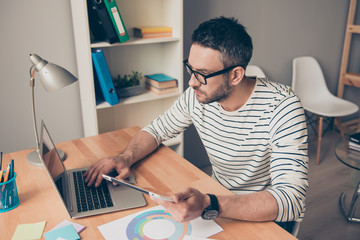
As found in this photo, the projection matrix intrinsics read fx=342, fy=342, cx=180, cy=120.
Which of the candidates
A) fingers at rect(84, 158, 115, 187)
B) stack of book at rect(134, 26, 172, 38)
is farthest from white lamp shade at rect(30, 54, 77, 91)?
stack of book at rect(134, 26, 172, 38)

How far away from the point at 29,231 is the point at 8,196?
177 mm

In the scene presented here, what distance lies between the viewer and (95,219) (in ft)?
3.82

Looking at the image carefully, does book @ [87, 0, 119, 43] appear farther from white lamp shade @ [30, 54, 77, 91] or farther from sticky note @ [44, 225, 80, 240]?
sticky note @ [44, 225, 80, 240]

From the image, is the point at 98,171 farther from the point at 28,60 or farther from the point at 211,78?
the point at 28,60

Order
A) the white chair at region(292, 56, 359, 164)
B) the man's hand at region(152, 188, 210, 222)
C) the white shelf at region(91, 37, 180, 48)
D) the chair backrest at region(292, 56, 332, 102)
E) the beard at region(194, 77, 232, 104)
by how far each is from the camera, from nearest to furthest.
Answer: the man's hand at region(152, 188, 210, 222) → the beard at region(194, 77, 232, 104) → the white shelf at region(91, 37, 180, 48) → the white chair at region(292, 56, 359, 164) → the chair backrest at region(292, 56, 332, 102)

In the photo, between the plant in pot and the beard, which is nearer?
the beard

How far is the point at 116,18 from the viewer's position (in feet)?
6.48

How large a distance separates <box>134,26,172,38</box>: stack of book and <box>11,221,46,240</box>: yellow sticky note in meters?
1.40

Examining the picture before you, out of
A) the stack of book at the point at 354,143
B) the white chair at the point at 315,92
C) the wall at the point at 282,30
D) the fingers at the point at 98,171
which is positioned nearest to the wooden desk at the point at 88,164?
the fingers at the point at 98,171

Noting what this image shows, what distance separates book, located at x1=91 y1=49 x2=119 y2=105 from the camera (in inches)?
78.2

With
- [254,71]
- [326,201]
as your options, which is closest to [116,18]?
[254,71]

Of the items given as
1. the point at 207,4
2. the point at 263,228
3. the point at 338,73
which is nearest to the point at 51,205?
the point at 263,228

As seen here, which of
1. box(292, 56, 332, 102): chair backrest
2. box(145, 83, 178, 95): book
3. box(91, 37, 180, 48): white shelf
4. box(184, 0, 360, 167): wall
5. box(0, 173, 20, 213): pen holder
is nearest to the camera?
box(0, 173, 20, 213): pen holder

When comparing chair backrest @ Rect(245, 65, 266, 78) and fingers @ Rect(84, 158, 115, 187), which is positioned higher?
chair backrest @ Rect(245, 65, 266, 78)
